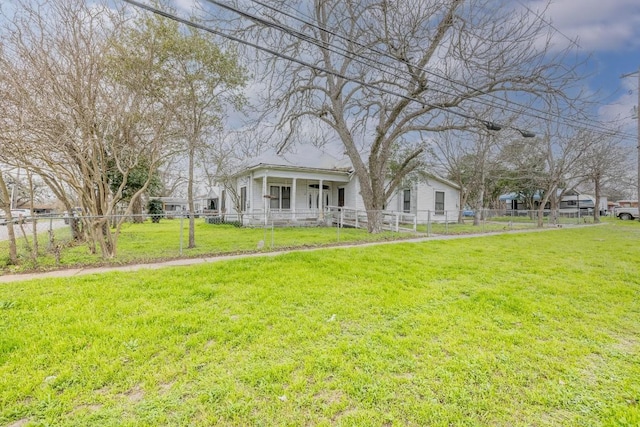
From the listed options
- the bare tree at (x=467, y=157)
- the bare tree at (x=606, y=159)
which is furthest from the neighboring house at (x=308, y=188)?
the bare tree at (x=606, y=159)

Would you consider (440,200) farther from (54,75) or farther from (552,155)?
(54,75)

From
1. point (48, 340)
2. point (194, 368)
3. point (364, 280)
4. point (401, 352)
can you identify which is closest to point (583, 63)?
point (364, 280)

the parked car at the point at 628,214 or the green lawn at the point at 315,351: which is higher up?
the parked car at the point at 628,214

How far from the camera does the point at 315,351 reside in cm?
278

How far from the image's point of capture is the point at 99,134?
6477 millimetres

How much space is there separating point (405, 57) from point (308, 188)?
11098 mm

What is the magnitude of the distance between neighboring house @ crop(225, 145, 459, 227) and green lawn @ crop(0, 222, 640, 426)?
429 inches

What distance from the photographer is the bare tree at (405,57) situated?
23.8 feet

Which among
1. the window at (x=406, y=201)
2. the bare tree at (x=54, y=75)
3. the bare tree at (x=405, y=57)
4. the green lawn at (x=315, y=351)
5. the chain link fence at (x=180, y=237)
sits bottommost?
the green lawn at (x=315, y=351)

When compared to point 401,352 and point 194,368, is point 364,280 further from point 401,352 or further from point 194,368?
point 194,368

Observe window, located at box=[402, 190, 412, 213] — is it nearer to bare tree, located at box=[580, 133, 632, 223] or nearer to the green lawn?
bare tree, located at box=[580, 133, 632, 223]

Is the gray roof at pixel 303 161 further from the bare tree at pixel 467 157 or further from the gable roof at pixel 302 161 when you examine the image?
the bare tree at pixel 467 157

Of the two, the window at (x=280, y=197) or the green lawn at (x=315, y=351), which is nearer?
the green lawn at (x=315, y=351)

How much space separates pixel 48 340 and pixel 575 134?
2422 centimetres
